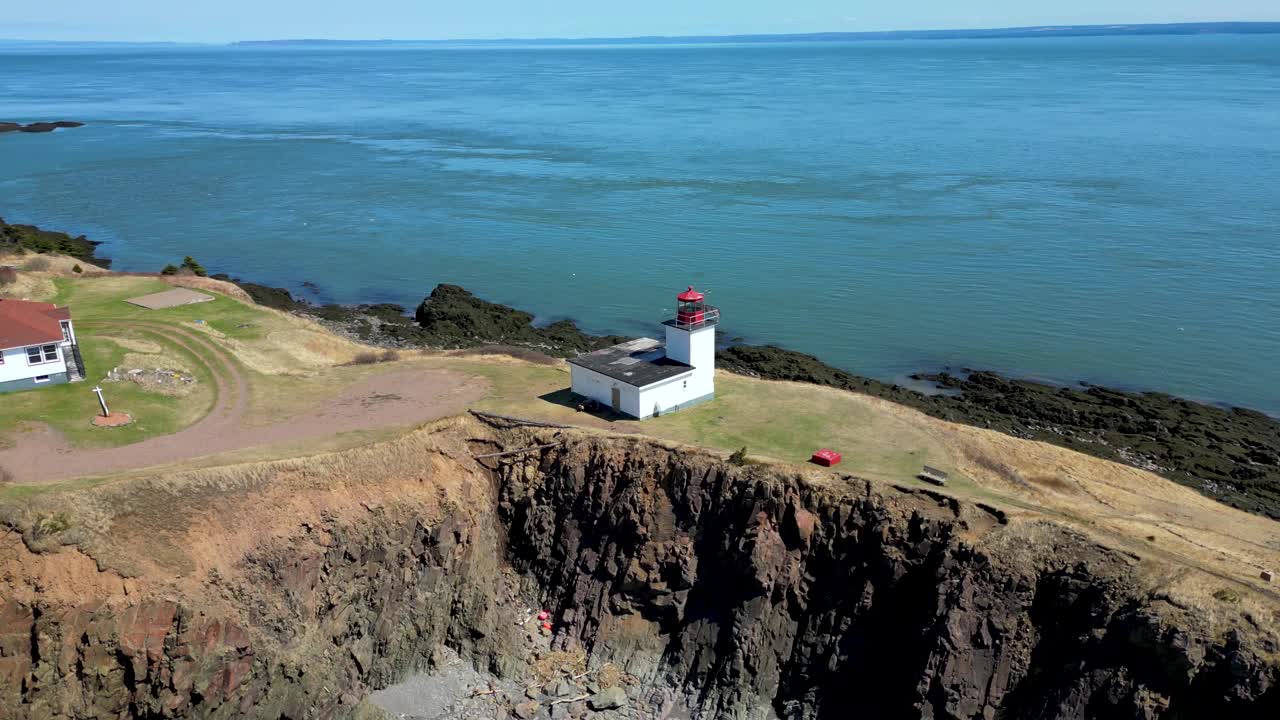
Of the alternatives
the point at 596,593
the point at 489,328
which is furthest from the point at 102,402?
the point at 489,328

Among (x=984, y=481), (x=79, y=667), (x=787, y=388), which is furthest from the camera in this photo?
(x=787, y=388)

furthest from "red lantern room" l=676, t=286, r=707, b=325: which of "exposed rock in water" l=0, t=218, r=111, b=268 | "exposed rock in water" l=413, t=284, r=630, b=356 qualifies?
"exposed rock in water" l=0, t=218, r=111, b=268

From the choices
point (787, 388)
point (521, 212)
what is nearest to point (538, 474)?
point (787, 388)

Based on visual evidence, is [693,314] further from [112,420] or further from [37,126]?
[37,126]

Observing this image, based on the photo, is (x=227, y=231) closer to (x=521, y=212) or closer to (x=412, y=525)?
(x=521, y=212)

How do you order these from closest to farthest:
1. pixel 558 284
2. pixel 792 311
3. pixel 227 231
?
pixel 792 311, pixel 558 284, pixel 227 231

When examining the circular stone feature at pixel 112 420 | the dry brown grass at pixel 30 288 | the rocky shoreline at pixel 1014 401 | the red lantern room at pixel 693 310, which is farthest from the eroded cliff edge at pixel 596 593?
the dry brown grass at pixel 30 288
